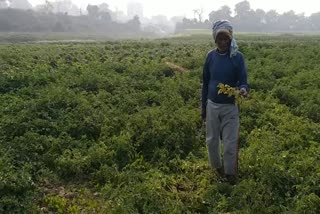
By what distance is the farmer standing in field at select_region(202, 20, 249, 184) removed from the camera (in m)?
5.30

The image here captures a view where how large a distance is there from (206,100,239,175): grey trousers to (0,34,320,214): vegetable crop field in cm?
35

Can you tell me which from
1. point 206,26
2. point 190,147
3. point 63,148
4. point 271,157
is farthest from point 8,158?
Result: point 206,26

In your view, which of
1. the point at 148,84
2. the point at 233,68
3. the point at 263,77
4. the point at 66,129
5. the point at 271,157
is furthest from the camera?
the point at 263,77

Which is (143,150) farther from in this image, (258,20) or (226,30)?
(258,20)

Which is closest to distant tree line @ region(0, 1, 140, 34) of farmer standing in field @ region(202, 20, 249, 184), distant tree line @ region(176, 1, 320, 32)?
distant tree line @ region(176, 1, 320, 32)

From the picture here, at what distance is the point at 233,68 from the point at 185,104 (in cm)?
434

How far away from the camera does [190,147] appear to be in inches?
286

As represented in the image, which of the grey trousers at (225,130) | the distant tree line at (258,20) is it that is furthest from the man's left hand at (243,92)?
the distant tree line at (258,20)

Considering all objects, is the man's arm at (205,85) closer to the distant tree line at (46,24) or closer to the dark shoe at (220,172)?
the dark shoe at (220,172)

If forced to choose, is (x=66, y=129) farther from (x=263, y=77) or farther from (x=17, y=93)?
(x=263, y=77)

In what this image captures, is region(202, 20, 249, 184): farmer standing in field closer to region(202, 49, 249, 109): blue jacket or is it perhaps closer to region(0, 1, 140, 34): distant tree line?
region(202, 49, 249, 109): blue jacket

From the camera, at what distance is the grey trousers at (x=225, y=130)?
547 centimetres

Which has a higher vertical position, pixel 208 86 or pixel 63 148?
pixel 208 86

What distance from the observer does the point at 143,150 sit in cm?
705
